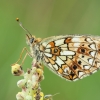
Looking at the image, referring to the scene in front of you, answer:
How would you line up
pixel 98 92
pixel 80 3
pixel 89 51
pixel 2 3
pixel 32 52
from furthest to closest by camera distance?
pixel 80 3 → pixel 2 3 → pixel 98 92 → pixel 89 51 → pixel 32 52

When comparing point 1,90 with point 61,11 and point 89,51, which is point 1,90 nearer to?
point 89,51

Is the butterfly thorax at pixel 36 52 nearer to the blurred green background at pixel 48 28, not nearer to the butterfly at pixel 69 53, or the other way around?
the butterfly at pixel 69 53

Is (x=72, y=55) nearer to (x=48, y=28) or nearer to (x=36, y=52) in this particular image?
(x=36, y=52)

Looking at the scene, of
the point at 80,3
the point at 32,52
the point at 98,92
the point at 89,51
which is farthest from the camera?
the point at 80,3

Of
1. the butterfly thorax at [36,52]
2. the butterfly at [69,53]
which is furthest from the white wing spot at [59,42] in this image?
the butterfly thorax at [36,52]

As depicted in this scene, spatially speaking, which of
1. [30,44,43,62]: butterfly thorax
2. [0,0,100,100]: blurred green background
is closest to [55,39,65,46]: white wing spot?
[30,44,43,62]: butterfly thorax

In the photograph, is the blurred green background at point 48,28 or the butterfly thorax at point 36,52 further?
the blurred green background at point 48,28

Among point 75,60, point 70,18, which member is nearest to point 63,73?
point 75,60
